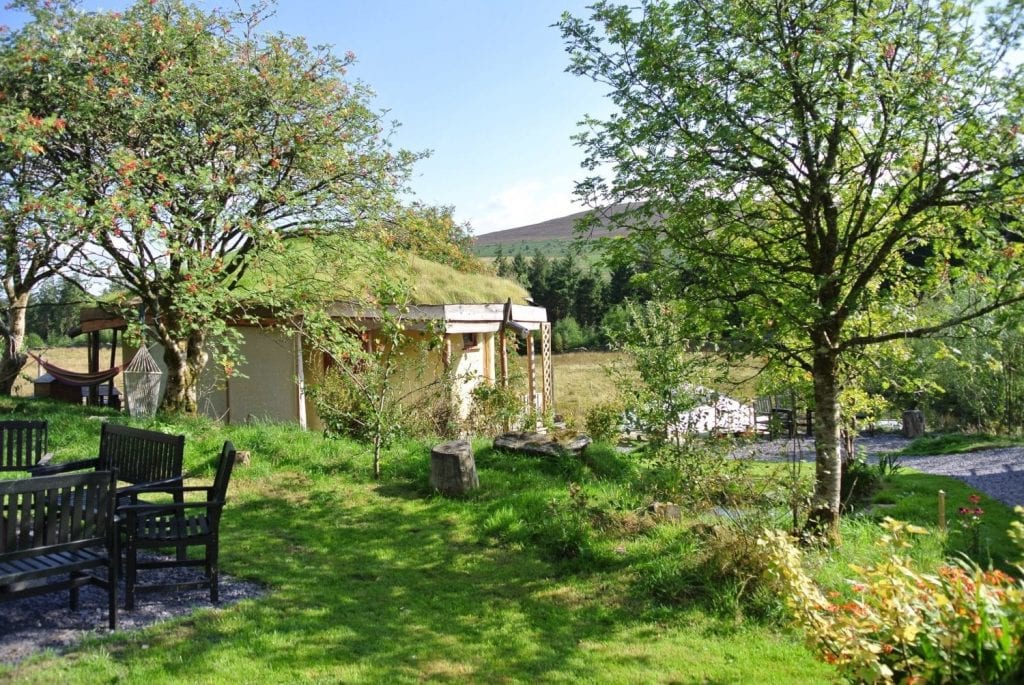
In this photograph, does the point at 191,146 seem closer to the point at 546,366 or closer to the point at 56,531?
the point at 56,531

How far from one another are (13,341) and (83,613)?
9.28 meters

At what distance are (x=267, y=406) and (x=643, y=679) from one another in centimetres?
1061

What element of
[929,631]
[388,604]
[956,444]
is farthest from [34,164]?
[956,444]

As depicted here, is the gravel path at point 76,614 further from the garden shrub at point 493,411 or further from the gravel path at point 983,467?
the gravel path at point 983,467

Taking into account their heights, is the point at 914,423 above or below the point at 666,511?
below

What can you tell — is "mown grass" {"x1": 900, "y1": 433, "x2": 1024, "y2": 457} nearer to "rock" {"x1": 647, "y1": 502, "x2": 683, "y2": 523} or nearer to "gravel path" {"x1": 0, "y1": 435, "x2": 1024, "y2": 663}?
"gravel path" {"x1": 0, "y1": 435, "x2": 1024, "y2": 663}

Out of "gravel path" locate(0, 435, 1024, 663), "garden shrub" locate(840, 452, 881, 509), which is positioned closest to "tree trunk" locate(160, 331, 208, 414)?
"gravel path" locate(0, 435, 1024, 663)

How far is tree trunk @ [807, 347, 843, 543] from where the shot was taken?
5.73 m

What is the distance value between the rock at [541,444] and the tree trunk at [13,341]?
8.18 meters

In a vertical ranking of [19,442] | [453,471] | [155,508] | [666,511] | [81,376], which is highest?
[81,376]

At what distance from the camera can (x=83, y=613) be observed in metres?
4.53

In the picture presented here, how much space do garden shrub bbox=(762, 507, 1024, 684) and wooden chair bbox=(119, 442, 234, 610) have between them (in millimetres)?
3596

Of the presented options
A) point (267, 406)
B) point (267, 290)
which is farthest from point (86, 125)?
point (267, 406)

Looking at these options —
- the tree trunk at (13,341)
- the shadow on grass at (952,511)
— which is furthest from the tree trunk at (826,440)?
the tree trunk at (13,341)
